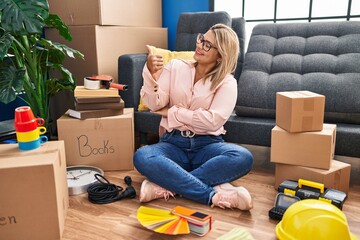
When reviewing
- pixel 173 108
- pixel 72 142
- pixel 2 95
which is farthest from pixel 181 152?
pixel 2 95

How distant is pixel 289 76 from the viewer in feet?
6.88

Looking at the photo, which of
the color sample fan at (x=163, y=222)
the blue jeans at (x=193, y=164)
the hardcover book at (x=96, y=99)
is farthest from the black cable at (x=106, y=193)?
the hardcover book at (x=96, y=99)

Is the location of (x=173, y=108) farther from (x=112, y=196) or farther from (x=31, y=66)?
(x=31, y=66)

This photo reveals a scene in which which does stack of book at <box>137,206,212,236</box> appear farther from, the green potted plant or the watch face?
the green potted plant

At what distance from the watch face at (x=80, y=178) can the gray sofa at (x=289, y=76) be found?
48cm

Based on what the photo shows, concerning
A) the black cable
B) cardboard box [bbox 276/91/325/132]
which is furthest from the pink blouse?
the black cable

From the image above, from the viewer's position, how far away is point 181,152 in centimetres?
171

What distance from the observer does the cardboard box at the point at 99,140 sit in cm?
188

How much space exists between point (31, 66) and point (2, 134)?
43 centimetres

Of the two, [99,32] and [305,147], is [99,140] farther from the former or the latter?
[305,147]

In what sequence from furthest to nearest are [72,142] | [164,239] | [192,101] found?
[72,142], [192,101], [164,239]

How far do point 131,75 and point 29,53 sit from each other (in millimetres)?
606

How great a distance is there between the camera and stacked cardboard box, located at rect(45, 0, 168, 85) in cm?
237

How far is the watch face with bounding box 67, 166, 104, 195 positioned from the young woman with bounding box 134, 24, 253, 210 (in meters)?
0.29
